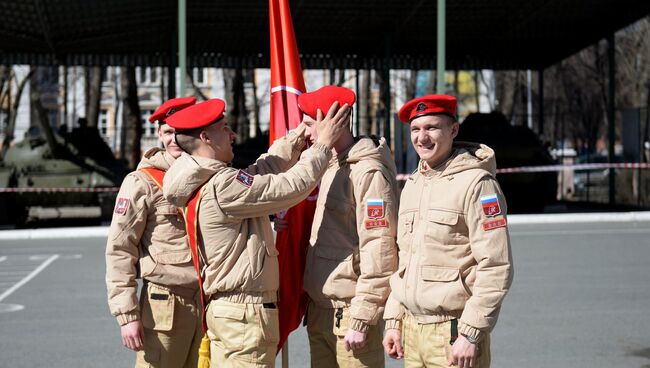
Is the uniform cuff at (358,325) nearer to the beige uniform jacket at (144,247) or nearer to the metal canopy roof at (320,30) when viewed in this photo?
the beige uniform jacket at (144,247)

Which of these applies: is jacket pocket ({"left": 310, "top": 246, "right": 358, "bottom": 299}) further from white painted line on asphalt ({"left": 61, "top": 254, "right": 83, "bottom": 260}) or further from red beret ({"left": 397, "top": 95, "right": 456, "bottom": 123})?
white painted line on asphalt ({"left": 61, "top": 254, "right": 83, "bottom": 260})

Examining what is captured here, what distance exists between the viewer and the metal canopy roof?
22.5 meters

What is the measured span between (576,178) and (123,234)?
38.4 m

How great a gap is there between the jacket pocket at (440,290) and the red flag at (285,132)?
950 mm

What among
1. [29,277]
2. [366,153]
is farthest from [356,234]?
[29,277]

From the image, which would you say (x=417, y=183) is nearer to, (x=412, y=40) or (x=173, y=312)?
(x=173, y=312)

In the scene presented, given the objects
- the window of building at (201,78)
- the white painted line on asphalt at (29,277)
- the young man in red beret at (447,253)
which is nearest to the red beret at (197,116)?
the young man in red beret at (447,253)

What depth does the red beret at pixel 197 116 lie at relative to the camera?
Answer: 4848 mm

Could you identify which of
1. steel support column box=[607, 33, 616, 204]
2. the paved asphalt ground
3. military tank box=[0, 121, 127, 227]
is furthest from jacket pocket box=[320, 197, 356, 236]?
steel support column box=[607, 33, 616, 204]

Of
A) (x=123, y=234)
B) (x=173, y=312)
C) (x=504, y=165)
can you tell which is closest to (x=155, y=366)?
(x=173, y=312)

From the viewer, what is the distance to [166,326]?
5410 mm

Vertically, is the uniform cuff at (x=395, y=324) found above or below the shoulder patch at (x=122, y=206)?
below

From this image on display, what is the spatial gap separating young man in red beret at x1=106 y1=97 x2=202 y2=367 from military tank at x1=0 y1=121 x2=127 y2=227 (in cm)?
1589

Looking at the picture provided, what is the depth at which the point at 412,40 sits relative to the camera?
28031mm
